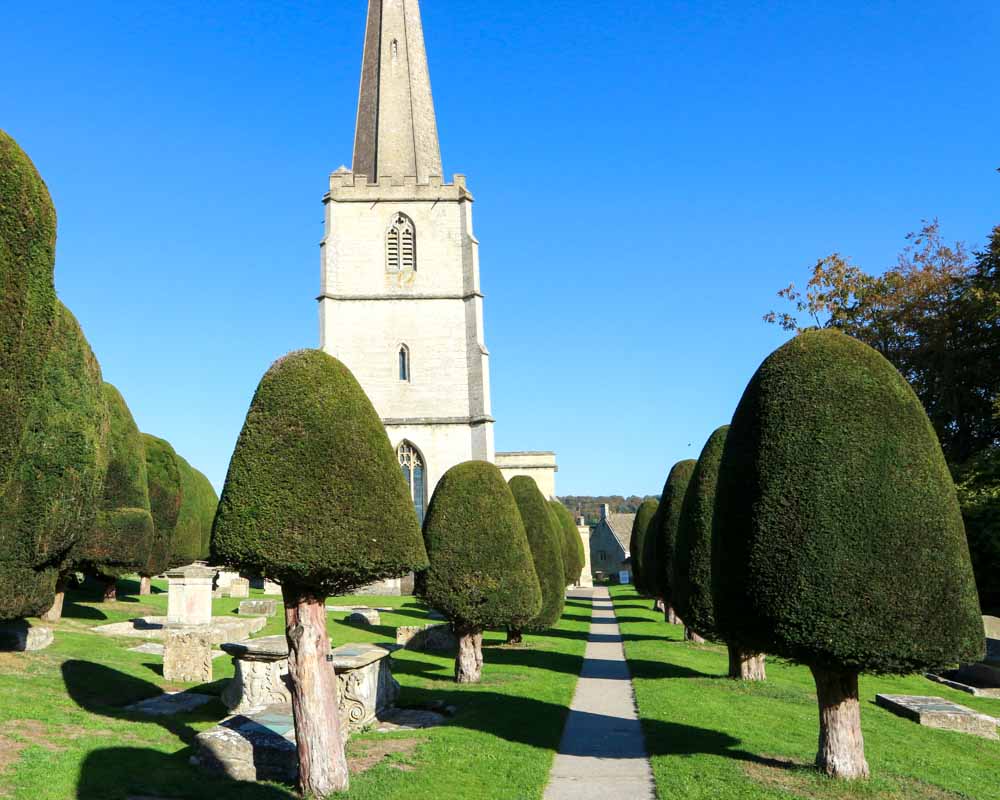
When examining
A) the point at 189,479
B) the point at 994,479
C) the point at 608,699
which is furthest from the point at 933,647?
the point at 189,479

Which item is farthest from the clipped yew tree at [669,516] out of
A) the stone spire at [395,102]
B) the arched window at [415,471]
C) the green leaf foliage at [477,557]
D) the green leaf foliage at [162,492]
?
the stone spire at [395,102]

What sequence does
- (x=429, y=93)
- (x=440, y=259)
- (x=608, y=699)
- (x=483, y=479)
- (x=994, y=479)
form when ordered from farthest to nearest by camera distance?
1. (x=429, y=93)
2. (x=440, y=259)
3. (x=994, y=479)
4. (x=483, y=479)
5. (x=608, y=699)

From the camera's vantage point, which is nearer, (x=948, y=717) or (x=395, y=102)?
(x=948, y=717)

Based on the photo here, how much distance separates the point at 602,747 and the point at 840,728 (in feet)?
10.7

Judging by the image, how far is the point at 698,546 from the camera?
18391 mm

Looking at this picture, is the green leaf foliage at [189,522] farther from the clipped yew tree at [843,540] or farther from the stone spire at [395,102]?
the clipped yew tree at [843,540]

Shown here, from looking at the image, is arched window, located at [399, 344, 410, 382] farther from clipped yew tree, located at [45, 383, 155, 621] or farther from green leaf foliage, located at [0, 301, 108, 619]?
green leaf foliage, located at [0, 301, 108, 619]

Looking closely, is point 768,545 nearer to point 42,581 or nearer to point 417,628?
point 42,581

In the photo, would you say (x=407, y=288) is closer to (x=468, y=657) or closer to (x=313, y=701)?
(x=468, y=657)

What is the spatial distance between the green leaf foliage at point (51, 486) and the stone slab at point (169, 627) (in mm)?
4682

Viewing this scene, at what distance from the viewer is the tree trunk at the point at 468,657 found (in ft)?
54.2

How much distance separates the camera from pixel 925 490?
9219mm

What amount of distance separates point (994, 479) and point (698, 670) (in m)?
13.3

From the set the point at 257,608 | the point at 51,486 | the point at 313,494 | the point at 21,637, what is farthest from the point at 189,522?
the point at 313,494
